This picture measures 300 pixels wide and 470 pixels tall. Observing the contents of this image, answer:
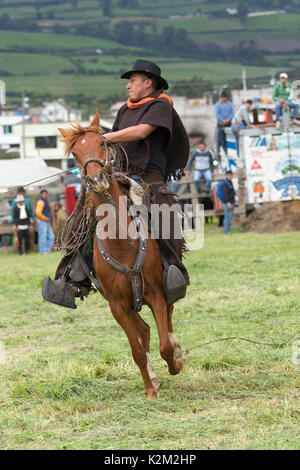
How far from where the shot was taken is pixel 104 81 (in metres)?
147

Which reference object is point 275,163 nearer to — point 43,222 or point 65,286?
point 43,222

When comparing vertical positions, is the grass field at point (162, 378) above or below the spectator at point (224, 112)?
below

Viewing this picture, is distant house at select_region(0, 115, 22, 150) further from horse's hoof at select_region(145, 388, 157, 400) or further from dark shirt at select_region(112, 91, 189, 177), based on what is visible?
horse's hoof at select_region(145, 388, 157, 400)

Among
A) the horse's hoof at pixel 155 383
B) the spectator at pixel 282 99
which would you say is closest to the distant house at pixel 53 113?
the spectator at pixel 282 99

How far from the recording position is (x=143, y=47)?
181125mm

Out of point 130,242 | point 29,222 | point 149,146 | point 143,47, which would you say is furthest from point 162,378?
point 143,47

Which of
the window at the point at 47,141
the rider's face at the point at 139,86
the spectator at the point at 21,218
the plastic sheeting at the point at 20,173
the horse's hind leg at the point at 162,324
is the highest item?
the rider's face at the point at 139,86

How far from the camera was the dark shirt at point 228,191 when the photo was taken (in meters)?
22.5

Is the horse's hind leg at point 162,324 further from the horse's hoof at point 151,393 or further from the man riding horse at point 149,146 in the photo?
the horse's hoof at point 151,393

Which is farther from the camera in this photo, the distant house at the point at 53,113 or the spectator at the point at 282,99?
the distant house at the point at 53,113

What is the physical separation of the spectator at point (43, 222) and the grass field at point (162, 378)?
7.72 meters
